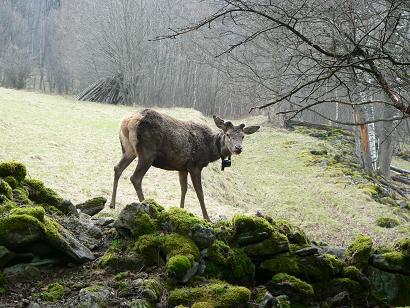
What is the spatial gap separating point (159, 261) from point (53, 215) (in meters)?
1.48

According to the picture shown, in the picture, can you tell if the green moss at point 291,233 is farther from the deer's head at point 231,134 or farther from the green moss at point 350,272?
the deer's head at point 231,134

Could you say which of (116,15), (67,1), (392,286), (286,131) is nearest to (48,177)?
(392,286)

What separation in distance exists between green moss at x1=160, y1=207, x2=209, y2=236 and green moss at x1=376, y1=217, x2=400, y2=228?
28.9 feet

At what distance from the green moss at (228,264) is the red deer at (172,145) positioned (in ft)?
11.6

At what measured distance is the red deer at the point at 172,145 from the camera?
863cm

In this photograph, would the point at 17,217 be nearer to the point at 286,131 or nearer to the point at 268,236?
the point at 268,236

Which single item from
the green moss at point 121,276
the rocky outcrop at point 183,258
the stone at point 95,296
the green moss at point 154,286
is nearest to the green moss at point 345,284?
the rocky outcrop at point 183,258

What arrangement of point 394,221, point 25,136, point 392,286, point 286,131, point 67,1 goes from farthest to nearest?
point 67,1 < point 286,131 < point 25,136 < point 394,221 < point 392,286

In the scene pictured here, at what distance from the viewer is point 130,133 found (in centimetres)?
868

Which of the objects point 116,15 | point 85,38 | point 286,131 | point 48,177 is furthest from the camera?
point 85,38

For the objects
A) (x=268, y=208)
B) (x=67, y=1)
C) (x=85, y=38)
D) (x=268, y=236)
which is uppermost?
(x=67, y=1)

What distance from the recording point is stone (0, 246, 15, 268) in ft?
14.2

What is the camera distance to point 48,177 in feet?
36.2

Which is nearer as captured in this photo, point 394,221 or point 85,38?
point 394,221
